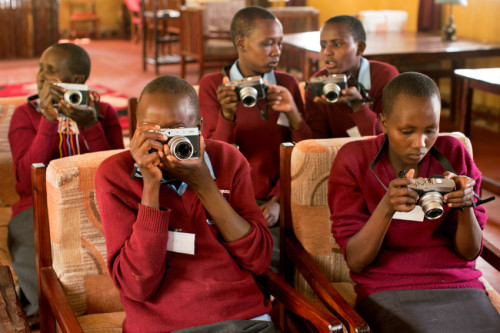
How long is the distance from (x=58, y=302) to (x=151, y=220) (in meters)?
0.38

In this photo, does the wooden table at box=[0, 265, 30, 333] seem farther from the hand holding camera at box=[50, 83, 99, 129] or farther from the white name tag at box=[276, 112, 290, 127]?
the white name tag at box=[276, 112, 290, 127]

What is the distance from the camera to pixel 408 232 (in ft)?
5.47

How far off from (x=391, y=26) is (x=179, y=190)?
15.9 feet

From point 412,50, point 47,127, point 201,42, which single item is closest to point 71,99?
point 47,127

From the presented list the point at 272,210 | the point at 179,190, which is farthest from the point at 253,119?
the point at 179,190

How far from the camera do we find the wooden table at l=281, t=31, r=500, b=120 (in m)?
4.38

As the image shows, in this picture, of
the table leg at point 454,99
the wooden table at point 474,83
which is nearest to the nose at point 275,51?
the wooden table at point 474,83

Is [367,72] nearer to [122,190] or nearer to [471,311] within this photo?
[471,311]

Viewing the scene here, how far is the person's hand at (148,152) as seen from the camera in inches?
54.9

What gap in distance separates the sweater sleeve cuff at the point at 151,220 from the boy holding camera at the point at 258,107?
32.7 inches

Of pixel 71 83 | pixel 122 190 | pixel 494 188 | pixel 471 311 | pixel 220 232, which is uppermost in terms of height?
pixel 71 83

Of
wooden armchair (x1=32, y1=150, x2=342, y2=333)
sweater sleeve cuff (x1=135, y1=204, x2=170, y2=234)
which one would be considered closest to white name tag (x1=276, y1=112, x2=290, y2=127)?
wooden armchair (x1=32, y1=150, x2=342, y2=333)

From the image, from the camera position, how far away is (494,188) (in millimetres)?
3672

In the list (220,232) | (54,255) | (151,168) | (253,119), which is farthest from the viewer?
(253,119)
